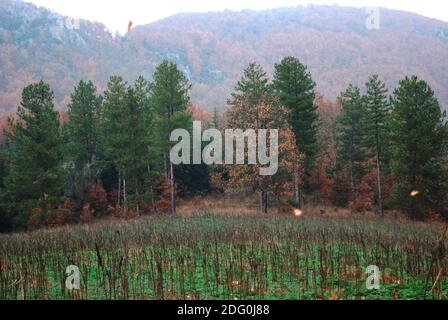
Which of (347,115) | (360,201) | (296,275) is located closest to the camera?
(296,275)

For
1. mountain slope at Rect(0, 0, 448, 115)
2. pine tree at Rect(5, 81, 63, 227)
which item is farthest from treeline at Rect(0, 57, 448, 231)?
mountain slope at Rect(0, 0, 448, 115)

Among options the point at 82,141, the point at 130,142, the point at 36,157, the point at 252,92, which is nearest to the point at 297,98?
the point at 252,92

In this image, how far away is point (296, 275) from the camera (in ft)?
30.6

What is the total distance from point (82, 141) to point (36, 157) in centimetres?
1020

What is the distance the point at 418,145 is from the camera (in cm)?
2709

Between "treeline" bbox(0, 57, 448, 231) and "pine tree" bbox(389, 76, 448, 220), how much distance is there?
0.07 m

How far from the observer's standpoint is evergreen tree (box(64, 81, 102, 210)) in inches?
1404

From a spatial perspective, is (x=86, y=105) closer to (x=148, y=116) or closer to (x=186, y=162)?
(x=148, y=116)

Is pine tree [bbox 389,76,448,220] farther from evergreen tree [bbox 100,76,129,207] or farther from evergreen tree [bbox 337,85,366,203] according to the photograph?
evergreen tree [bbox 100,76,129,207]

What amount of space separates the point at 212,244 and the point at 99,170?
84.2ft

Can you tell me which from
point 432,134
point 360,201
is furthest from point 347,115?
point 432,134

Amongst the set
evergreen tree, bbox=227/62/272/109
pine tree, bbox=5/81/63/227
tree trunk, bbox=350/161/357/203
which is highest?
evergreen tree, bbox=227/62/272/109

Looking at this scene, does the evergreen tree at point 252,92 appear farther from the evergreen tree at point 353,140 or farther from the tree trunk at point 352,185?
the tree trunk at point 352,185

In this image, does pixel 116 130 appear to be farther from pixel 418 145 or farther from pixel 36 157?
pixel 418 145
